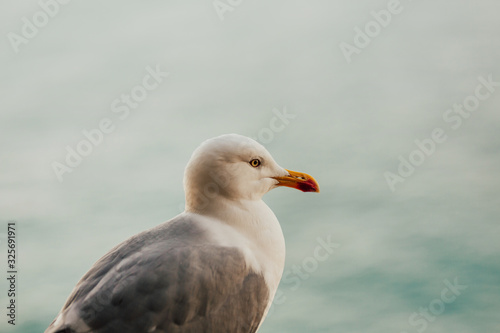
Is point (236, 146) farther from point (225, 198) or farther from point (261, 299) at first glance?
point (261, 299)

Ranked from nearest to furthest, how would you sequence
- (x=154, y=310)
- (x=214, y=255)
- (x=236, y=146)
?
1. (x=154, y=310)
2. (x=214, y=255)
3. (x=236, y=146)

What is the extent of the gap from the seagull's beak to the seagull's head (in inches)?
4.1

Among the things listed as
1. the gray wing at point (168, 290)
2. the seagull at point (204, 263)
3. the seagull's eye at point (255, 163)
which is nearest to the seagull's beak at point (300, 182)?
the seagull at point (204, 263)

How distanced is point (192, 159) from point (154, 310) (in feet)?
2.50

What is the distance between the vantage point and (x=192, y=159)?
323cm

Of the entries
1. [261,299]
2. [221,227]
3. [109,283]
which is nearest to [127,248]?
[109,283]

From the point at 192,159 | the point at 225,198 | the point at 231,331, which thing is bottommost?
the point at 231,331

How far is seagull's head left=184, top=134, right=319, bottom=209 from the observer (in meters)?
3.18

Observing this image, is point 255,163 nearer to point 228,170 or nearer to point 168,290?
point 228,170

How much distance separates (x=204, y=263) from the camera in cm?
294

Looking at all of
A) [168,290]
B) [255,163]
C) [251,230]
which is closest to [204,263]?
[168,290]

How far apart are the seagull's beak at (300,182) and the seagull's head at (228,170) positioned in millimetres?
103

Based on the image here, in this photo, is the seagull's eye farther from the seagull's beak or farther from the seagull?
the seagull's beak

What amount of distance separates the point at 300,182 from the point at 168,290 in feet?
3.06
